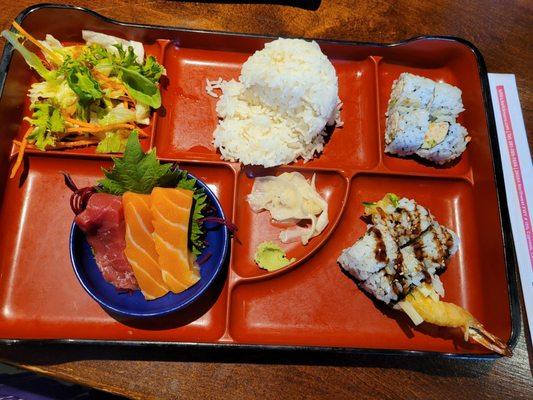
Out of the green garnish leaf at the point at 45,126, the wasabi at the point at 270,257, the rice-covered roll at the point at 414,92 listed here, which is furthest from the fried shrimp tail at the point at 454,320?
the green garnish leaf at the point at 45,126

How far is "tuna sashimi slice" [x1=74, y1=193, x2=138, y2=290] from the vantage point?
208cm

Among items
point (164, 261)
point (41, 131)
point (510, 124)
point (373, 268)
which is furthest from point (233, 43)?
point (510, 124)

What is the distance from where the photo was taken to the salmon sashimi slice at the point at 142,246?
6.75 ft

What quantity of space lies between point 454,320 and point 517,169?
45.9 inches

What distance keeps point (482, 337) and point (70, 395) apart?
2555 millimetres

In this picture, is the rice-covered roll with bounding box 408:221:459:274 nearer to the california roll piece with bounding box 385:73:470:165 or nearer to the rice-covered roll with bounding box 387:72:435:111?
the california roll piece with bounding box 385:73:470:165

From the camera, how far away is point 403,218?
7.64ft

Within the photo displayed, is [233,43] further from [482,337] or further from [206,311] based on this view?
[482,337]

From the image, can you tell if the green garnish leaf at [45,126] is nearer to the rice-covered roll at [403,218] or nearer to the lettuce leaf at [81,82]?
the lettuce leaf at [81,82]

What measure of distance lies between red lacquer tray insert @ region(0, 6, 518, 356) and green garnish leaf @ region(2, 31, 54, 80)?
9 cm

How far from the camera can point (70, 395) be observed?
9.10 feet

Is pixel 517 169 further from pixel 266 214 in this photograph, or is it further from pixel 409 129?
pixel 266 214

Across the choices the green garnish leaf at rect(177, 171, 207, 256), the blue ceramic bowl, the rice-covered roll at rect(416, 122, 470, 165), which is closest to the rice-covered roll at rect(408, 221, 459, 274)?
the rice-covered roll at rect(416, 122, 470, 165)

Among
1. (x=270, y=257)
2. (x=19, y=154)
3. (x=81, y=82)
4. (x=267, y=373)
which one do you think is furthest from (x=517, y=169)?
(x=19, y=154)
